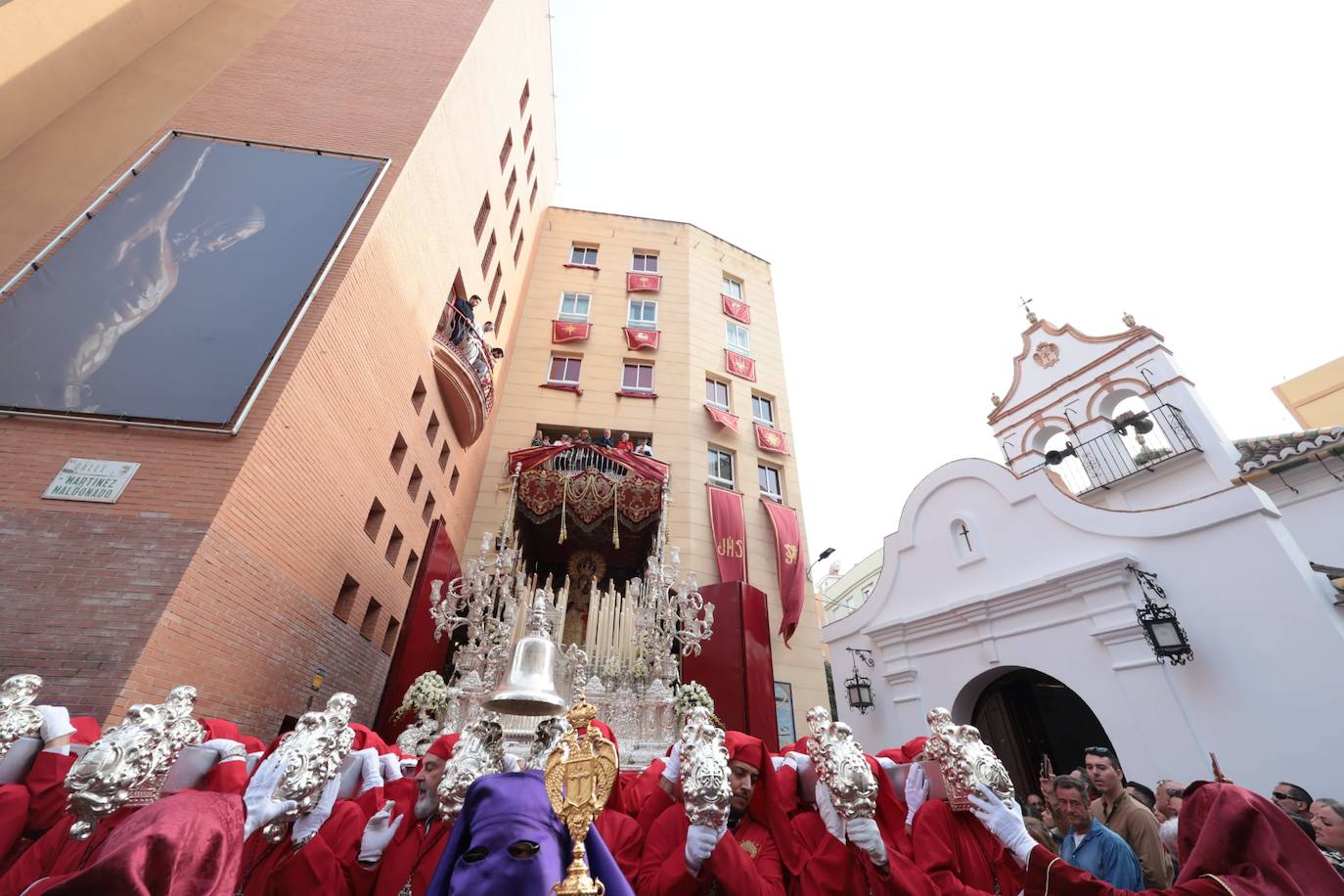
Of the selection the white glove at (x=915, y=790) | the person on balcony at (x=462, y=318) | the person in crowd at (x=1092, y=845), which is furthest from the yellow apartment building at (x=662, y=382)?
the white glove at (x=915, y=790)

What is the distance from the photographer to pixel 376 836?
10.3 ft

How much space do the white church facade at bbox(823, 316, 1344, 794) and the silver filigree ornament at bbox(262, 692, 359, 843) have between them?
939cm

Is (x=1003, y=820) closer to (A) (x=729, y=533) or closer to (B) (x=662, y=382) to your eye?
(A) (x=729, y=533)

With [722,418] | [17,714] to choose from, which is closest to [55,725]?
[17,714]

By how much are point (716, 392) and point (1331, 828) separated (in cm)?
1635

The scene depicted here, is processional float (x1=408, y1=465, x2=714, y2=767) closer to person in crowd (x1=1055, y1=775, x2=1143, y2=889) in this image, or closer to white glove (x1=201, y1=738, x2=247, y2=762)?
white glove (x1=201, y1=738, x2=247, y2=762)

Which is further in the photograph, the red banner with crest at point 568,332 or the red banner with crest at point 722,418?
the red banner with crest at point 568,332

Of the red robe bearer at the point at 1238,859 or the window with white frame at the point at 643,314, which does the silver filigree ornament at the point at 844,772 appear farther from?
the window with white frame at the point at 643,314

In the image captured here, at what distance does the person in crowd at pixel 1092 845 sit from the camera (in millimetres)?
3834

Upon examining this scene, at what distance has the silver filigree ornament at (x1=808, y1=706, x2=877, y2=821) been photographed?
115 inches

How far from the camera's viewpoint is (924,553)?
38.2 feet

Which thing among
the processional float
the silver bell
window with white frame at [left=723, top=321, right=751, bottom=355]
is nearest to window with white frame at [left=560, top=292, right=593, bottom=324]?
window with white frame at [left=723, top=321, right=751, bottom=355]

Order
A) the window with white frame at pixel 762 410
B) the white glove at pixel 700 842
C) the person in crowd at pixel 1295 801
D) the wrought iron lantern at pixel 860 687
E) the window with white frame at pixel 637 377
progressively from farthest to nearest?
the window with white frame at pixel 762 410, the window with white frame at pixel 637 377, the wrought iron lantern at pixel 860 687, the person in crowd at pixel 1295 801, the white glove at pixel 700 842

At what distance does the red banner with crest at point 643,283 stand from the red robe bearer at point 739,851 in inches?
738
